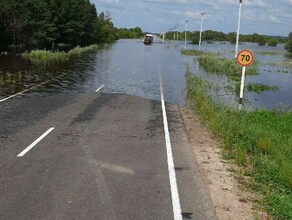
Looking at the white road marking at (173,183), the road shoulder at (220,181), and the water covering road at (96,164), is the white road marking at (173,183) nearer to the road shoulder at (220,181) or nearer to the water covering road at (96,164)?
the water covering road at (96,164)

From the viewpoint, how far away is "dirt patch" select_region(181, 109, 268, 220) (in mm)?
6715

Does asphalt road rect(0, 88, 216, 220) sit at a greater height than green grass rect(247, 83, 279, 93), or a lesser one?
greater

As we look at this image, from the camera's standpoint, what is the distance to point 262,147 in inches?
418

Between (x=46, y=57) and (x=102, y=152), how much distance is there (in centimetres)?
3931

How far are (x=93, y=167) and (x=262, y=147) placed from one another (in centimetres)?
445

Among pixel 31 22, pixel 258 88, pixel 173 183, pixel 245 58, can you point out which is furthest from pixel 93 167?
pixel 31 22

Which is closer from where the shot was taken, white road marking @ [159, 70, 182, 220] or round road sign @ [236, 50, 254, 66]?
white road marking @ [159, 70, 182, 220]

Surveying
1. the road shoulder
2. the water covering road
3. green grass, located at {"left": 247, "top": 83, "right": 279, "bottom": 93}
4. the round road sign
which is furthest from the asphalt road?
Answer: green grass, located at {"left": 247, "top": 83, "right": 279, "bottom": 93}

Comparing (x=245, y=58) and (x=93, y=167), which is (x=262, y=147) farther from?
(x=245, y=58)

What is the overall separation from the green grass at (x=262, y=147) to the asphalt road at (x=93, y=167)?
1.09m

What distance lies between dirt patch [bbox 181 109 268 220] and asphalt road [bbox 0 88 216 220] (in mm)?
Answer: 214

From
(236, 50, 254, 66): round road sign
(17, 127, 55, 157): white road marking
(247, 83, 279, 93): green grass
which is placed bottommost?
(247, 83, 279, 93): green grass

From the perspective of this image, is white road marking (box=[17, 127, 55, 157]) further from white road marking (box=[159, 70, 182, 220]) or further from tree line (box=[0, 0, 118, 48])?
tree line (box=[0, 0, 118, 48])

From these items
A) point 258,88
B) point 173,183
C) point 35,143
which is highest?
point 173,183
